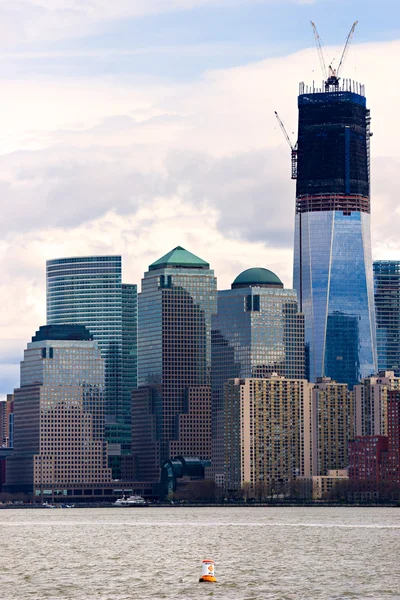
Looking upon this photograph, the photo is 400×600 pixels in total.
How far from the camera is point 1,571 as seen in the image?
515 ft

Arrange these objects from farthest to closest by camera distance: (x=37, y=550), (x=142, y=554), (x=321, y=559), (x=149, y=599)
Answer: (x=37, y=550), (x=142, y=554), (x=321, y=559), (x=149, y=599)

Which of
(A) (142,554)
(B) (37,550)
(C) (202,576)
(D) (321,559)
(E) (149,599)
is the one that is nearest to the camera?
(E) (149,599)

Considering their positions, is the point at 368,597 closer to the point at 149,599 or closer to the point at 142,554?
the point at 149,599

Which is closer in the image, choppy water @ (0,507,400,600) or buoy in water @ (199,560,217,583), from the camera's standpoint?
choppy water @ (0,507,400,600)

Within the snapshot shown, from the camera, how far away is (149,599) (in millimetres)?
127938

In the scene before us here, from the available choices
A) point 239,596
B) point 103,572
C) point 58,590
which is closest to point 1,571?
point 103,572

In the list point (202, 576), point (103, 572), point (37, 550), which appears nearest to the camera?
point (202, 576)

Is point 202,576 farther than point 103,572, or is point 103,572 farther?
point 103,572

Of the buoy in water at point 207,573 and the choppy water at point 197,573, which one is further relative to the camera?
the buoy in water at point 207,573

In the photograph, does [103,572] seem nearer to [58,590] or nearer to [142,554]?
[58,590]

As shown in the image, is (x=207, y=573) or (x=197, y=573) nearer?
(x=207, y=573)

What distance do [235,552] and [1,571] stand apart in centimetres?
3810

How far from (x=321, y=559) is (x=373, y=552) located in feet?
51.2

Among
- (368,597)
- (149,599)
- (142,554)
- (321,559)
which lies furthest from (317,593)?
(142,554)
